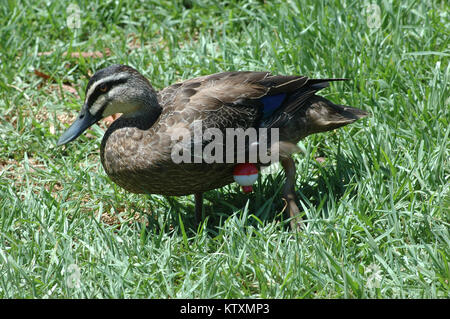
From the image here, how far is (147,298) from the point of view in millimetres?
3809

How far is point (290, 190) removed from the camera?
15.3 ft

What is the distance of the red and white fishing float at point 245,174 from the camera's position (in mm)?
4461

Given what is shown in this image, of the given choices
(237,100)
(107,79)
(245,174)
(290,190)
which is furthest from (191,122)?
(290,190)

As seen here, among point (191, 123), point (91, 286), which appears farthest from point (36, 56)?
point (91, 286)

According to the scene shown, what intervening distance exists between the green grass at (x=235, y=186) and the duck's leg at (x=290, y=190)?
0.08m

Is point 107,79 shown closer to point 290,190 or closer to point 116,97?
point 116,97

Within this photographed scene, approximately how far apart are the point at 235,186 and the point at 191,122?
2.90 feet

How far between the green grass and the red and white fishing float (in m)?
0.19

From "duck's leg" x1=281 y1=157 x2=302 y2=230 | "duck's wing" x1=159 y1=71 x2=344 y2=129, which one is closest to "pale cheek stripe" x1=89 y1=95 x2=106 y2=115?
"duck's wing" x1=159 y1=71 x2=344 y2=129

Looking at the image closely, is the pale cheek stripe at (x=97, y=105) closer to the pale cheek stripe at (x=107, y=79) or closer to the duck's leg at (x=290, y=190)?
the pale cheek stripe at (x=107, y=79)

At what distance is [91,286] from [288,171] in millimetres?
1594

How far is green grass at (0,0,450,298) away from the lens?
3.91 meters

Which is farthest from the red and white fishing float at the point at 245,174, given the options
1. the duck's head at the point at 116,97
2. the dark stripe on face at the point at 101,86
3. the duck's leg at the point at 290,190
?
the dark stripe on face at the point at 101,86

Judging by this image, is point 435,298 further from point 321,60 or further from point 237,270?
point 321,60
